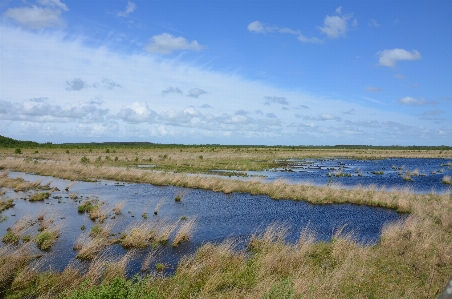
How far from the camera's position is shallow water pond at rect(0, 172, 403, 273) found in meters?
18.1

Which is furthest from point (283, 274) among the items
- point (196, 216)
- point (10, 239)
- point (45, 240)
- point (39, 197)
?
point (39, 197)

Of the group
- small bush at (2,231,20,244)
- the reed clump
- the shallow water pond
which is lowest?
the shallow water pond

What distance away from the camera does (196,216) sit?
995 inches

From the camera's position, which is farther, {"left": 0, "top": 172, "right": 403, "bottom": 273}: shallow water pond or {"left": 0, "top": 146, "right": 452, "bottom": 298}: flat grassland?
{"left": 0, "top": 172, "right": 403, "bottom": 273}: shallow water pond

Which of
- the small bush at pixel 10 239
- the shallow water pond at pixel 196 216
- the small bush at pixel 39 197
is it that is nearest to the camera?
the small bush at pixel 10 239

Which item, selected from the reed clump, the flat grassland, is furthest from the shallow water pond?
the flat grassland

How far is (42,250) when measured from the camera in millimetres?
17047

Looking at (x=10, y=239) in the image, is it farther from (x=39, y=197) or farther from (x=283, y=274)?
(x=283, y=274)

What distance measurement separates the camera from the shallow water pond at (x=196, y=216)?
59.5ft

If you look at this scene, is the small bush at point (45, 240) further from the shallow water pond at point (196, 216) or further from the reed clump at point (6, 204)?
the reed clump at point (6, 204)

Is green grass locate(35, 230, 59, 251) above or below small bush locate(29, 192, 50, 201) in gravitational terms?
below

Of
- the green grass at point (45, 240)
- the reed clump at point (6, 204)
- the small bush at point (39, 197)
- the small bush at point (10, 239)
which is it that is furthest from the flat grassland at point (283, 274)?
the small bush at point (39, 197)

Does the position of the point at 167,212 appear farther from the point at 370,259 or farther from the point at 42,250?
the point at 370,259

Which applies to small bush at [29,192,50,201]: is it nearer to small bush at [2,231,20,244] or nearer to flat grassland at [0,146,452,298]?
small bush at [2,231,20,244]
